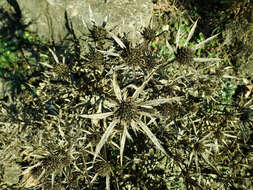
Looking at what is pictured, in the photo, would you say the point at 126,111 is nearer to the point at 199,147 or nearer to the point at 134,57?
the point at 134,57

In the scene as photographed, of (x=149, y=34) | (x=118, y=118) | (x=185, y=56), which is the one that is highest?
(x=149, y=34)

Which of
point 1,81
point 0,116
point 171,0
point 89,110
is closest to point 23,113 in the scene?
point 0,116

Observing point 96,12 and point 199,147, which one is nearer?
point 199,147

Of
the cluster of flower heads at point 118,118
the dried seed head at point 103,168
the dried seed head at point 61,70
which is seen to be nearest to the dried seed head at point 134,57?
the cluster of flower heads at point 118,118

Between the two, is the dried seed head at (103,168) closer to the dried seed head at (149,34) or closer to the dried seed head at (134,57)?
the dried seed head at (134,57)

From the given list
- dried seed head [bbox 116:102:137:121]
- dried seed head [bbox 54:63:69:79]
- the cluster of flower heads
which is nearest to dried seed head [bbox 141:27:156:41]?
the cluster of flower heads

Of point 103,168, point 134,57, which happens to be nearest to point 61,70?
point 134,57

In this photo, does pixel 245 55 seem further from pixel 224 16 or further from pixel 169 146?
pixel 169 146
